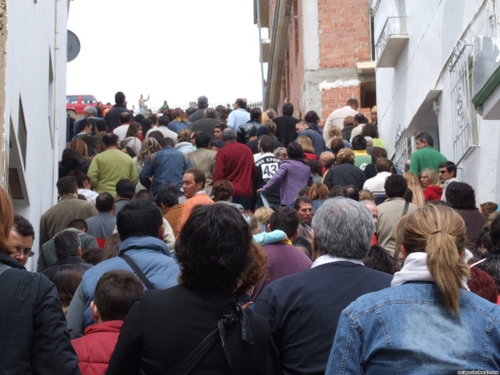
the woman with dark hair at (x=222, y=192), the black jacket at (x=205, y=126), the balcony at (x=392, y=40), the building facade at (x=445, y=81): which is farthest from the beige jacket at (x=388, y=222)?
the black jacket at (x=205, y=126)

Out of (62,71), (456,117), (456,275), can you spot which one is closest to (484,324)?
(456,275)

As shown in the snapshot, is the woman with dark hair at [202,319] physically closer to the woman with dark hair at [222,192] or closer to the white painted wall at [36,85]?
the white painted wall at [36,85]

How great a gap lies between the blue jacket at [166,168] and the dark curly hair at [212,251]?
9.33 metres

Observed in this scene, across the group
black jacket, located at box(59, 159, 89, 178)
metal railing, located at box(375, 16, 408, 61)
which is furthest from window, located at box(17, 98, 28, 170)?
metal railing, located at box(375, 16, 408, 61)

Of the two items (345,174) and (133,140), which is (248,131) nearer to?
(133,140)

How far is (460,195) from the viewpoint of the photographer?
9.05 m

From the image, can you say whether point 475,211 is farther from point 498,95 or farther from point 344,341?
point 344,341

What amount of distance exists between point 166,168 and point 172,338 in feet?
31.9

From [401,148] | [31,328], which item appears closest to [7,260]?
[31,328]

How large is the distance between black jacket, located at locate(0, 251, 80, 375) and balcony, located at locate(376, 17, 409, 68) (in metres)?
14.3

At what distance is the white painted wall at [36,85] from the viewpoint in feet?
27.9

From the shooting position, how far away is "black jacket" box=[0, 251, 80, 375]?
3.82 metres

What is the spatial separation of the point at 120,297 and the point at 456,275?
2075mm

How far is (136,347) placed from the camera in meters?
3.77
